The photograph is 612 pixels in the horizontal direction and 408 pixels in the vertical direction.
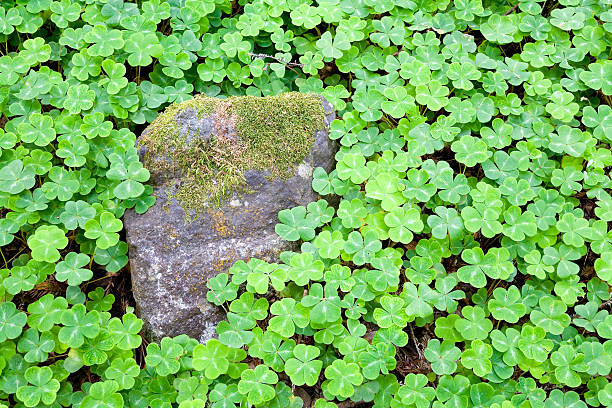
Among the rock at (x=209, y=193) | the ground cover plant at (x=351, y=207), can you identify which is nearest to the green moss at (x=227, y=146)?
the rock at (x=209, y=193)

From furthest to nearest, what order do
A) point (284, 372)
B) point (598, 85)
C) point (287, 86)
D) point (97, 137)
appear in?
1. point (287, 86)
2. point (598, 85)
3. point (97, 137)
4. point (284, 372)

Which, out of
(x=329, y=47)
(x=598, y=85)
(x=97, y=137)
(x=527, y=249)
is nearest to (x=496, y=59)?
(x=598, y=85)

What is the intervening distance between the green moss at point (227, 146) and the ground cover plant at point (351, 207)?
0.20m

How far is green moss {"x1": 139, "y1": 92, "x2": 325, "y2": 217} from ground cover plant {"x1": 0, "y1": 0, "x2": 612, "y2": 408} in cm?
20

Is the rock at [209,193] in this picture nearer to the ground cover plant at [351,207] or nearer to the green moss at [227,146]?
the green moss at [227,146]

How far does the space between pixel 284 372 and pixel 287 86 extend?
211cm

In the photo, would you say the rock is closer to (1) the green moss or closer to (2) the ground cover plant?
(1) the green moss

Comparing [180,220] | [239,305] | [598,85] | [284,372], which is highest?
Result: [598,85]

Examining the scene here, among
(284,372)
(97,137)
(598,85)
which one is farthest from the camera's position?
(598,85)

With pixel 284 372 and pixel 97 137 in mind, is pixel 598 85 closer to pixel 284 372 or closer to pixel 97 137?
pixel 284 372

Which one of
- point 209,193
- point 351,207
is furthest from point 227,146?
point 351,207

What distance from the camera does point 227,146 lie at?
10.5 feet

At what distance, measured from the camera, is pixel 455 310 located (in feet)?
10.3

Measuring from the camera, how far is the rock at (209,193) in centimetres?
301
